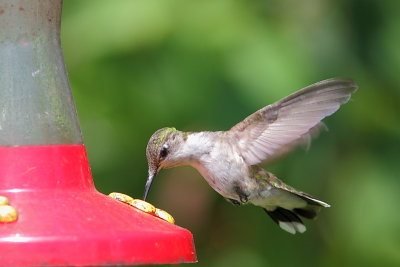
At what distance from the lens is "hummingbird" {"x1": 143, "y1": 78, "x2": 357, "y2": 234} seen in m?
5.10

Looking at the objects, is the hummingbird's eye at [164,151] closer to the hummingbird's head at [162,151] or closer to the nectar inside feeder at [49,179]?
the hummingbird's head at [162,151]

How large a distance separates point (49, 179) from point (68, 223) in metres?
0.48

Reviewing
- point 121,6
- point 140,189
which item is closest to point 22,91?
point 121,6

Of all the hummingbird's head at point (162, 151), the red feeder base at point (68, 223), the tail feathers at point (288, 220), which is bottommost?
the tail feathers at point (288, 220)

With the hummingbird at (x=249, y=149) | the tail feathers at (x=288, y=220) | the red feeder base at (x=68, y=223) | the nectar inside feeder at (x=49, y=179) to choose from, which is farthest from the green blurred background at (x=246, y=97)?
the red feeder base at (x=68, y=223)

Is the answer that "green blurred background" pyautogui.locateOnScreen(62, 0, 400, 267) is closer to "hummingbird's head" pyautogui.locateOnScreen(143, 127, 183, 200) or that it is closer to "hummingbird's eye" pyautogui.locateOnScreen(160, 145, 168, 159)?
"hummingbird's head" pyautogui.locateOnScreen(143, 127, 183, 200)

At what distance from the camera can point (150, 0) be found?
21.0 feet

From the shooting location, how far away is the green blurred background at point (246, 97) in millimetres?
6156

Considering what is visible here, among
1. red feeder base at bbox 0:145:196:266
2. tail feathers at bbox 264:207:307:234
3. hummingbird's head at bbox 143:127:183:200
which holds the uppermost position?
red feeder base at bbox 0:145:196:266

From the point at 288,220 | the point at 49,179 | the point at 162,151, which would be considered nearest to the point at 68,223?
the point at 49,179

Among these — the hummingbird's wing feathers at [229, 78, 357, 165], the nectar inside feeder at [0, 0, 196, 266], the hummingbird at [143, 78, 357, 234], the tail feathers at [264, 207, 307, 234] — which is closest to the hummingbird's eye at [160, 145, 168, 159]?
the hummingbird at [143, 78, 357, 234]

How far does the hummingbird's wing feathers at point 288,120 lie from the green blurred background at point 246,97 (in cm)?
54

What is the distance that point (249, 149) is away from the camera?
5426 mm

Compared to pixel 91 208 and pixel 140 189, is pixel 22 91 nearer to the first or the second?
pixel 91 208
